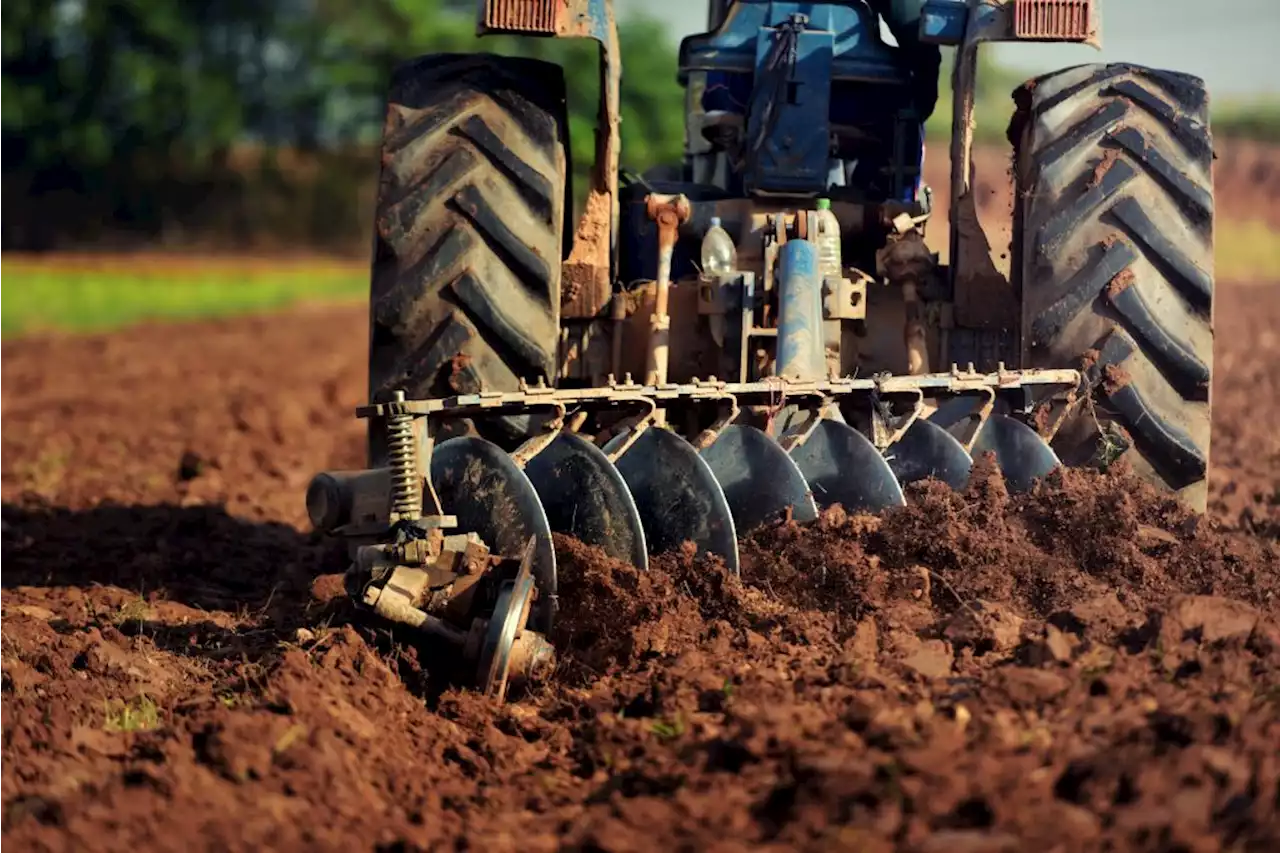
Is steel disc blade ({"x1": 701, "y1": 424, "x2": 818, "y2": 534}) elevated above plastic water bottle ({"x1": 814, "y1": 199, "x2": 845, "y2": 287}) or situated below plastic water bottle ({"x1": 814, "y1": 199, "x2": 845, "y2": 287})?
below

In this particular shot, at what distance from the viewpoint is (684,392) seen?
17.1ft

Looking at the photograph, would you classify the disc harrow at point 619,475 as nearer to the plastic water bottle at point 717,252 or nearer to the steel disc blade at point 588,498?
the steel disc blade at point 588,498

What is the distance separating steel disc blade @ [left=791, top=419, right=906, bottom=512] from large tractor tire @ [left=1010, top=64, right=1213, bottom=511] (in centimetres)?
80

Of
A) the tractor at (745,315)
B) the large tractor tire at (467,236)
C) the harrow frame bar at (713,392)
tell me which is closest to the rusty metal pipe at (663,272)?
the tractor at (745,315)

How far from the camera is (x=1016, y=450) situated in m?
5.57

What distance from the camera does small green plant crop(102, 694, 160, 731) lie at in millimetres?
4227

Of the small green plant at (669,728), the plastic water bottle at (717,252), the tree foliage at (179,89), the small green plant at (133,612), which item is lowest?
the small green plant at (133,612)

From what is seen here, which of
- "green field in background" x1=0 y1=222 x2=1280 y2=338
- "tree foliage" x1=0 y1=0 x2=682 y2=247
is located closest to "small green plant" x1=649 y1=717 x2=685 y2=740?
"green field in background" x1=0 y1=222 x2=1280 y2=338

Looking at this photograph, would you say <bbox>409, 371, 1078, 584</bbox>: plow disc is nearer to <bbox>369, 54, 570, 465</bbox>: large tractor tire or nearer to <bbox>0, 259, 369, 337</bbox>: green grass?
<bbox>369, 54, 570, 465</bbox>: large tractor tire

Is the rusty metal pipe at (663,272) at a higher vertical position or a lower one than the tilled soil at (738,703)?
higher

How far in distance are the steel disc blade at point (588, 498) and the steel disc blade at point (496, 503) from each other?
0.09 meters

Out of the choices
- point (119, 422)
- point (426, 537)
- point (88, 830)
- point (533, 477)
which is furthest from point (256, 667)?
point (119, 422)

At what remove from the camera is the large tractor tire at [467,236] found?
219 inches

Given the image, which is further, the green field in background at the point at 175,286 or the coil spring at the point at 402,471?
the green field in background at the point at 175,286
